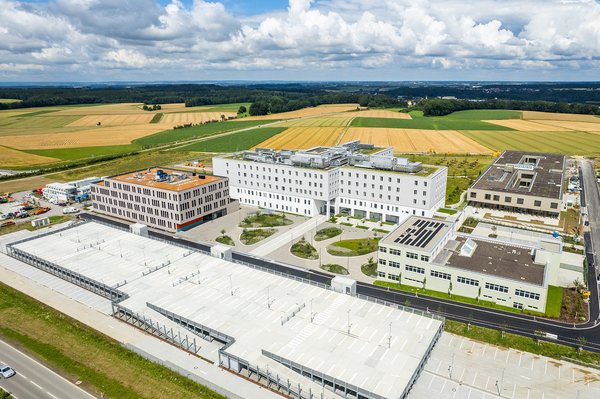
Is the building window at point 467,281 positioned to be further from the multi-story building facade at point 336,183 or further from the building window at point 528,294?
the multi-story building facade at point 336,183

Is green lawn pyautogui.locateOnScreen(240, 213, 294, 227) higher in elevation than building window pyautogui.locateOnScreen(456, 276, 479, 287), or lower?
lower

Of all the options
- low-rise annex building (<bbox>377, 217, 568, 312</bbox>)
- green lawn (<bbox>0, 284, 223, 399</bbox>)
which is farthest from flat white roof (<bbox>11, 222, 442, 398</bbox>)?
low-rise annex building (<bbox>377, 217, 568, 312</bbox>)

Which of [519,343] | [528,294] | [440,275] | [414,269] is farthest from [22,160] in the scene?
[519,343]

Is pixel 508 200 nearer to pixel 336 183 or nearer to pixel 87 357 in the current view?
pixel 336 183

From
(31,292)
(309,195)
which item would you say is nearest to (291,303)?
(31,292)

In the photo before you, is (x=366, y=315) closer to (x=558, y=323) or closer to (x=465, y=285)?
(x=465, y=285)

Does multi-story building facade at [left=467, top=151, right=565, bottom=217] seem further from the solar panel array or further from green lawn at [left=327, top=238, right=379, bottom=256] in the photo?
green lawn at [left=327, top=238, right=379, bottom=256]
